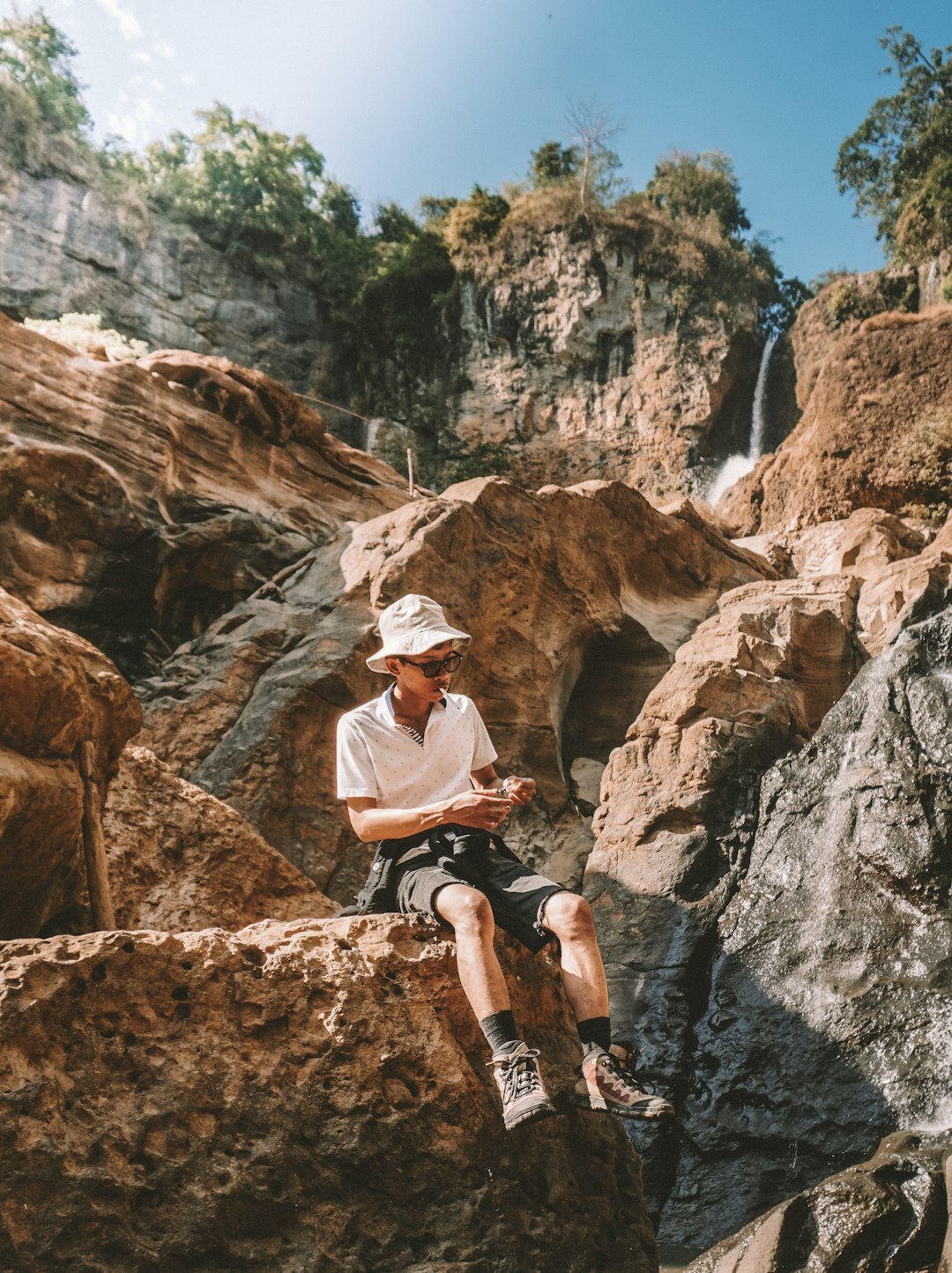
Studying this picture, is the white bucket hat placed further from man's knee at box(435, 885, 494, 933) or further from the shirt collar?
man's knee at box(435, 885, 494, 933)

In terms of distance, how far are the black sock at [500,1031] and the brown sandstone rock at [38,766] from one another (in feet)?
7.68

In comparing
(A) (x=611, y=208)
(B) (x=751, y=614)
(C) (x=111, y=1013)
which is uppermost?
(A) (x=611, y=208)

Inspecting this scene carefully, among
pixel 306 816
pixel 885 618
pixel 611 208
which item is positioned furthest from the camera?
pixel 611 208

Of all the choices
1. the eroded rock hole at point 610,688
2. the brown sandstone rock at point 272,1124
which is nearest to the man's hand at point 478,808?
the brown sandstone rock at point 272,1124

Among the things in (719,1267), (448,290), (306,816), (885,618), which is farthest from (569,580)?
(448,290)

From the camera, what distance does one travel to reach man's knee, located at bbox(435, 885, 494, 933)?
3.70 meters

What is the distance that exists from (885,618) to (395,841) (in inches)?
292

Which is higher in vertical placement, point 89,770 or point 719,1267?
point 89,770

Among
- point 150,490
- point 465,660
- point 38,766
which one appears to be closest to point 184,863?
point 38,766

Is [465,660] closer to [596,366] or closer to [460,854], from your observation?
[460,854]

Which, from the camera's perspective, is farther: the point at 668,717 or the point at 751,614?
the point at 751,614

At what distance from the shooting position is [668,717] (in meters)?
8.08

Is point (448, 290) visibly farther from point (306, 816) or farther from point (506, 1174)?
point (506, 1174)

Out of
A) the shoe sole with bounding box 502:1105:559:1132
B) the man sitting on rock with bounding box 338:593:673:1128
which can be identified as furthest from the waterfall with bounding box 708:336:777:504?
the shoe sole with bounding box 502:1105:559:1132
